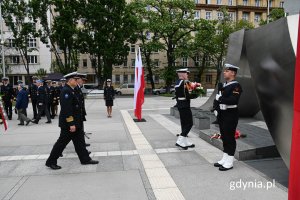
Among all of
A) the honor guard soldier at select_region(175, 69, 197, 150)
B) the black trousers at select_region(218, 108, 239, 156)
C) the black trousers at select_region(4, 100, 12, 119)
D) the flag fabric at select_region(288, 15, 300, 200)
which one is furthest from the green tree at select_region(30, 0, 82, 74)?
the flag fabric at select_region(288, 15, 300, 200)

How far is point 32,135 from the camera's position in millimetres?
9602

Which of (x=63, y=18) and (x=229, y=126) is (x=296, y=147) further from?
(x=63, y=18)

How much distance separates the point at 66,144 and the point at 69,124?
1.77 ft

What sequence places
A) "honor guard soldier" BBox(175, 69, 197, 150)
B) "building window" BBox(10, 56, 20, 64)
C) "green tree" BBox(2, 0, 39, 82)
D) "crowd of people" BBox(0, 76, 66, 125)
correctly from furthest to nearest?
"building window" BBox(10, 56, 20, 64), "green tree" BBox(2, 0, 39, 82), "crowd of people" BBox(0, 76, 66, 125), "honor guard soldier" BBox(175, 69, 197, 150)

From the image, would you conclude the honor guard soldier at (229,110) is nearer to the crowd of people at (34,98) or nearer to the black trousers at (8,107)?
the crowd of people at (34,98)

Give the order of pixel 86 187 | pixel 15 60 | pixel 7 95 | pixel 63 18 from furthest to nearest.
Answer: pixel 15 60, pixel 63 18, pixel 7 95, pixel 86 187

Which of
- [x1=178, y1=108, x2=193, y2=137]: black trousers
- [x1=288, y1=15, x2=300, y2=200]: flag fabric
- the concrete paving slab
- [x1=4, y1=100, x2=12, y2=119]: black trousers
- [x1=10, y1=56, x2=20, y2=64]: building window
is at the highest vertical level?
[x1=10, y1=56, x2=20, y2=64]: building window

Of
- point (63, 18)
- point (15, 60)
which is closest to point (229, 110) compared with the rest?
point (63, 18)

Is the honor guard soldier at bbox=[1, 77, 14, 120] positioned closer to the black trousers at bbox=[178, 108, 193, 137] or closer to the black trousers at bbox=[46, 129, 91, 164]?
the black trousers at bbox=[46, 129, 91, 164]

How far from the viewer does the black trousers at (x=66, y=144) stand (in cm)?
576

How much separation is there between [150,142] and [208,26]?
2827 cm

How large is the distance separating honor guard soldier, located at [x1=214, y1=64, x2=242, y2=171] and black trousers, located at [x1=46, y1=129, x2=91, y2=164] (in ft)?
9.27

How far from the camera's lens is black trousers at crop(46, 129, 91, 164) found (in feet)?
18.9

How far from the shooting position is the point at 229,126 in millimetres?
5457
